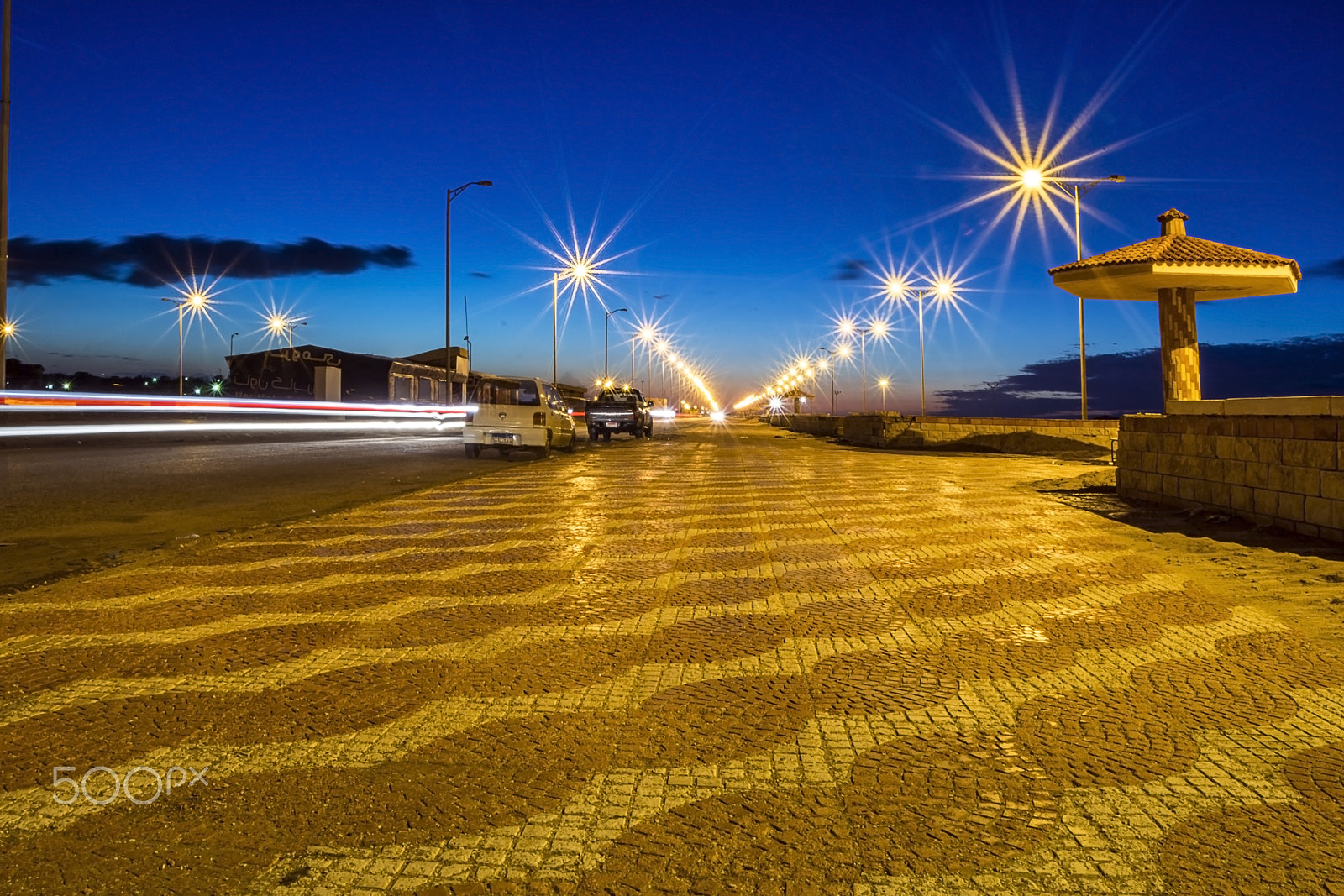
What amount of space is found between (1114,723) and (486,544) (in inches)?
252

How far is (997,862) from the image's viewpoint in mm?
2732

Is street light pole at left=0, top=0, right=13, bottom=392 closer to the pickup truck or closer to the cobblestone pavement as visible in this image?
the cobblestone pavement

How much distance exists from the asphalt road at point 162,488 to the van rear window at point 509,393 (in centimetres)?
165

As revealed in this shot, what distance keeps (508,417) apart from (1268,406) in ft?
56.3

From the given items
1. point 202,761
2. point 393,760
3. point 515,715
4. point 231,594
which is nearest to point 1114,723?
point 515,715

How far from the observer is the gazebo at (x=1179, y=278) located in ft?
57.5

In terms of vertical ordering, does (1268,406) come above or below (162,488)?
above

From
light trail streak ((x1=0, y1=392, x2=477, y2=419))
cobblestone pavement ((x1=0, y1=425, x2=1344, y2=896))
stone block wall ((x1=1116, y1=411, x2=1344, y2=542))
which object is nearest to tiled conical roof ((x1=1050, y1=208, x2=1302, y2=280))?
stone block wall ((x1=1116, y1=411, x2=1344, y2=542))

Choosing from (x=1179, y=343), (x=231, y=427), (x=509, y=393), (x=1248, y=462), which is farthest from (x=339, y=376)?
Answer: (x=1248, y=462)

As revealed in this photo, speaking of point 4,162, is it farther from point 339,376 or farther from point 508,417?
Result: point 339,376

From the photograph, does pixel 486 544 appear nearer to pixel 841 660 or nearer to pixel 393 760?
pixel 841 660

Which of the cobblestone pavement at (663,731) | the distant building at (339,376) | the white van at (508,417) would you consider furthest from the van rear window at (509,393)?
the distant building at (339,376)

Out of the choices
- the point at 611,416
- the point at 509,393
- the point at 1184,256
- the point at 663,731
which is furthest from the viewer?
the point at 611,416

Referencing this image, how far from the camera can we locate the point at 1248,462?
9.92 m
